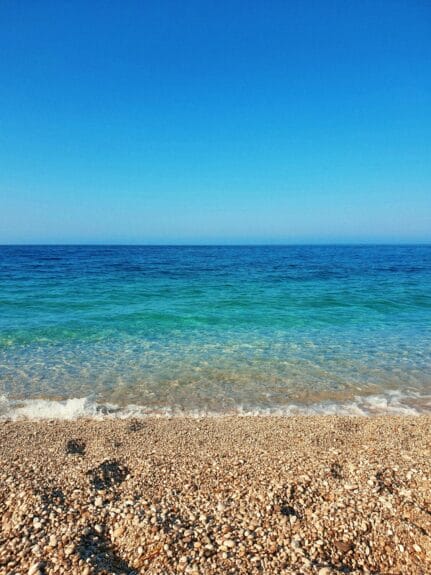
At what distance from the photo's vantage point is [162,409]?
6.47 m

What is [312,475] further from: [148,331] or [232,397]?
[148,331]

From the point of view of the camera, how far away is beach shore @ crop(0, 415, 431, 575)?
9.13ft

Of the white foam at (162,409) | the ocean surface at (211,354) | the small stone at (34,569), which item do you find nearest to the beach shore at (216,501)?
the small stone at (34,569)

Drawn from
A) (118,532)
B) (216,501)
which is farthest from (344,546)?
(118,532)

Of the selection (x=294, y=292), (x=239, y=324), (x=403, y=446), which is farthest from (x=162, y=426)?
(x=294, y=292)

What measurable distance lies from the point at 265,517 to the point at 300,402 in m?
3.80

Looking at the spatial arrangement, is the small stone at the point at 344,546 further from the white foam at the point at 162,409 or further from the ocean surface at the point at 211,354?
the ocean surface at the point at 211,354

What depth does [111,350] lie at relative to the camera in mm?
9695

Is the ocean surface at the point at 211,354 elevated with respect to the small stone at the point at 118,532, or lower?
lower

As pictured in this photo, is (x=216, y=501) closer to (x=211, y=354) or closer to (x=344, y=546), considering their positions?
(x=344, y=546)

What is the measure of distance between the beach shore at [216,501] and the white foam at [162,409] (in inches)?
36.0

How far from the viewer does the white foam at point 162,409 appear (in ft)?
20.4

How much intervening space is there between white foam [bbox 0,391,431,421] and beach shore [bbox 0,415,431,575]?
3.00ft

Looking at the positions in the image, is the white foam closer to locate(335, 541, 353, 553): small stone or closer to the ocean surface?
the ocean surface
